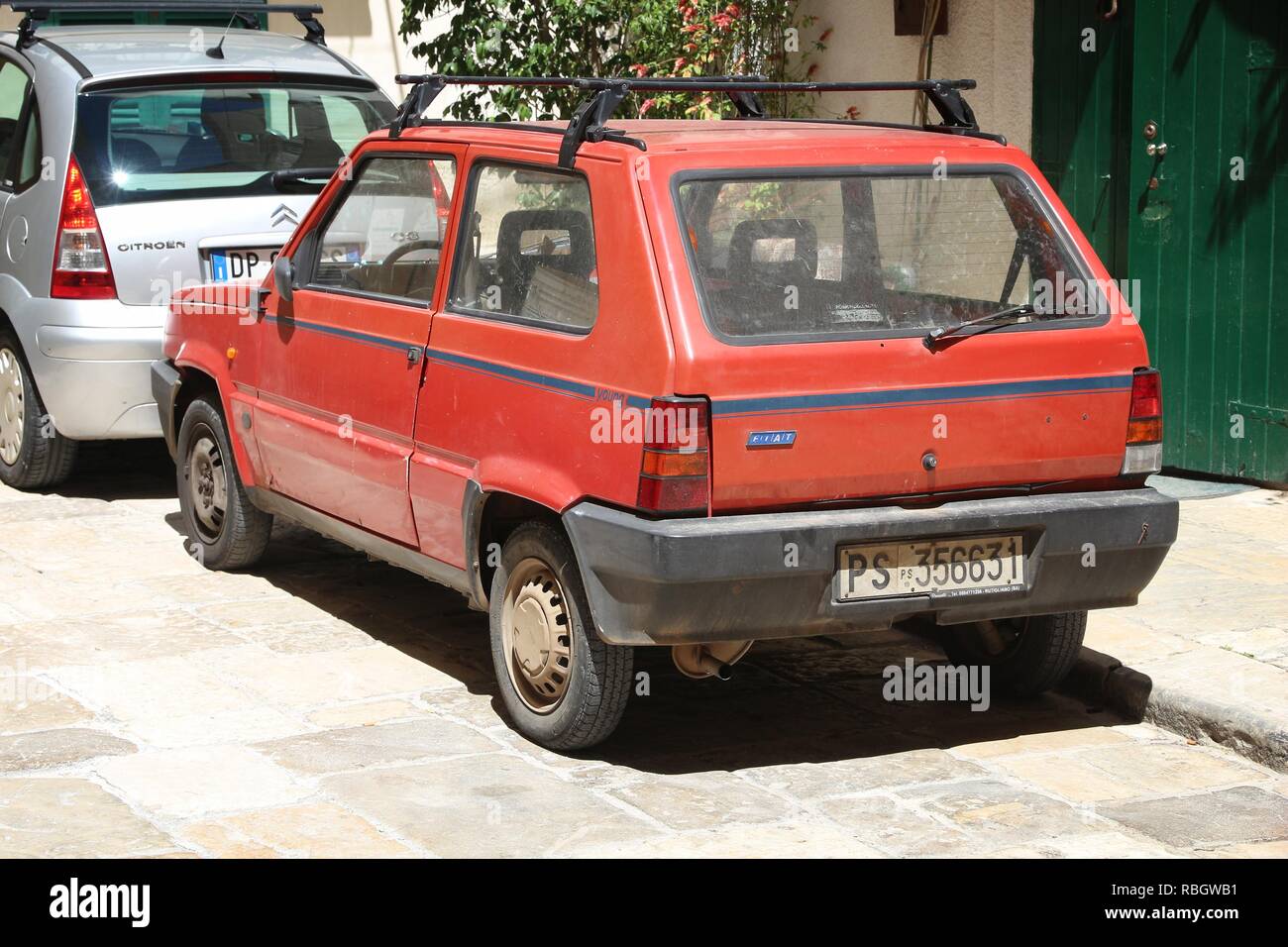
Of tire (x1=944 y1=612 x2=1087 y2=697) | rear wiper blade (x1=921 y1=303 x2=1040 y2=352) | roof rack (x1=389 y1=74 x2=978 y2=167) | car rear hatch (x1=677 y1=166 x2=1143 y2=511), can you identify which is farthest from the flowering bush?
rear wiper blade (x1=921 y1=303 x2=1040 y2=352)

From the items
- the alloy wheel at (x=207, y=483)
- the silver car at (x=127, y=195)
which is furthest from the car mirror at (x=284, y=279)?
the silver car at (x=127, y=195)

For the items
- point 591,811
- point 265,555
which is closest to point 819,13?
point 265,555

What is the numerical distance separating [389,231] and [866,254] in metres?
1.86

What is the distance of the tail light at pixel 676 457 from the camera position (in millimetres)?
5090

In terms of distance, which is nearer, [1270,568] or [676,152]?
[676,152]

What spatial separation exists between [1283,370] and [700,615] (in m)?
4.62

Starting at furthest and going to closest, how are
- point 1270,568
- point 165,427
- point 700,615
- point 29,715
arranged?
point 165,427, point 1270,568, point 29,715, point 700,615

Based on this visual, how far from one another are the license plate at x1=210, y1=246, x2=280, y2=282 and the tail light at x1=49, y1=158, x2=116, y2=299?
475 millimetres

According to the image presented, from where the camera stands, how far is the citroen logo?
9.12 m

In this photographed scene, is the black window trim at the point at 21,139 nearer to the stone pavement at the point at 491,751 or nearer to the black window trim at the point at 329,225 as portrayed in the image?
the stone pavement at the point at 491,751

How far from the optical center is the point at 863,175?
18.5 feet

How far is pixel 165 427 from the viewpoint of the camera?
819 cm

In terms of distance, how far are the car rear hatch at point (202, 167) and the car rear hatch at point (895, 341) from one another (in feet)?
12.7

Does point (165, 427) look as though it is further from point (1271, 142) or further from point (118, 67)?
point (1271, 142)
